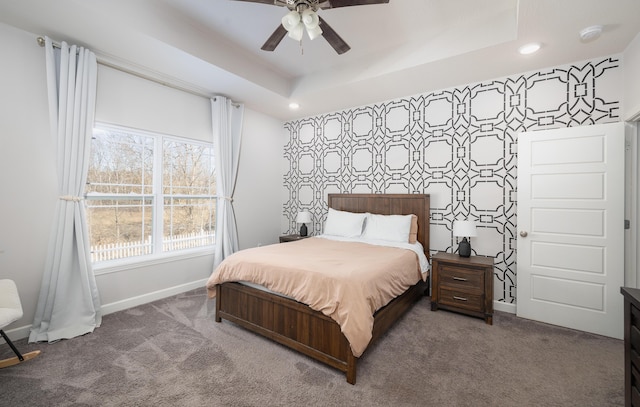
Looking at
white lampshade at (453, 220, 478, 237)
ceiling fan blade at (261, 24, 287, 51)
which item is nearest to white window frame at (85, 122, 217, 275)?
ceiling fan blade at (261, 24, 287, 51)

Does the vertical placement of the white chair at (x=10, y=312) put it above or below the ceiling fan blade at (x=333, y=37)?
below

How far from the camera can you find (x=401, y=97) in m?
3.90

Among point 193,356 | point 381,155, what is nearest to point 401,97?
point 381,155

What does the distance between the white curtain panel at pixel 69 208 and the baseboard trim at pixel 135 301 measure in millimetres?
112

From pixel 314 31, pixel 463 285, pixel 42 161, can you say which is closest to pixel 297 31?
pixel 314 31

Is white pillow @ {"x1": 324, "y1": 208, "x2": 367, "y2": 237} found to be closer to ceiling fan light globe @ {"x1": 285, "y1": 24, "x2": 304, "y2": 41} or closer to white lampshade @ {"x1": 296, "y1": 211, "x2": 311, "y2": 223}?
white lampshade @ {"x1": 296, "y1": 211, "x2": 311, "y2": 223}

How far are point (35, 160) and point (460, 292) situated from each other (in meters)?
4.37

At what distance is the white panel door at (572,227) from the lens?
2568mm

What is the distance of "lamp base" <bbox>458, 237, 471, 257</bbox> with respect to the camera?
10.3ft

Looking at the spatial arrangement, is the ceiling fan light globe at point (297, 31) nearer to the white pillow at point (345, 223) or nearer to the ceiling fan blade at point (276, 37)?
the ceiling fan blade at point (276, 37)

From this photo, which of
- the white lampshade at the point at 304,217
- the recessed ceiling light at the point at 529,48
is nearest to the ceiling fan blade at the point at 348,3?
the recessed ceiling light at the point at 529,48

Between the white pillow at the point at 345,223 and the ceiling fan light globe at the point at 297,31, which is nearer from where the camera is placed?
the ceiling fan light globe at the point at 297,31

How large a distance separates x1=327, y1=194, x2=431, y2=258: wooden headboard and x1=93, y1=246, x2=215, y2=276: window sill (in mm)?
2084

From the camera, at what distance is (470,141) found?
11.2 ft
